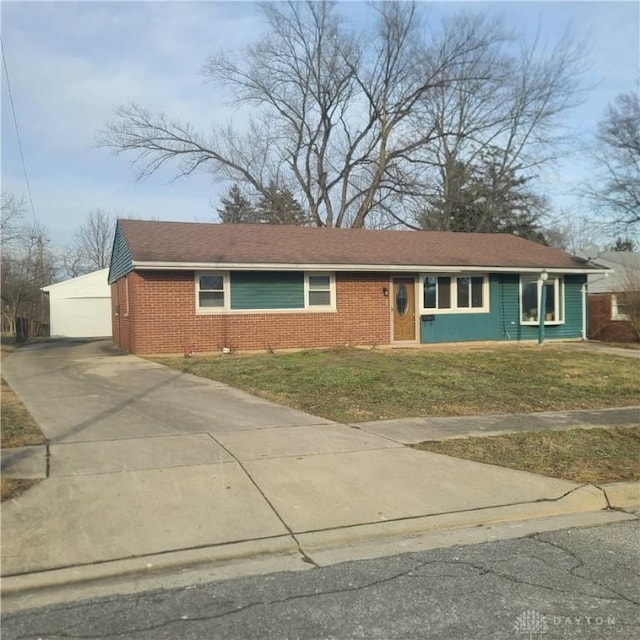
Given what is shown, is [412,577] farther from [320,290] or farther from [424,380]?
[320,290]

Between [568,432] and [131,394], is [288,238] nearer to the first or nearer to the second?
[131,394]

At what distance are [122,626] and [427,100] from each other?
3528cm

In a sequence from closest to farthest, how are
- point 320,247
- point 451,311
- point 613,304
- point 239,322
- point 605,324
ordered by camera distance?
point 239,322, point 320,247, point 451,311, point 613,304, point 605,324

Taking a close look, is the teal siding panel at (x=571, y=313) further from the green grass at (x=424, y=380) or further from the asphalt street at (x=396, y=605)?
the asphalt street at (x=396, y=605)

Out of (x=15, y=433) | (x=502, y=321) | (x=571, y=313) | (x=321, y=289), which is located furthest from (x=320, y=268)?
(x=15, y=433)

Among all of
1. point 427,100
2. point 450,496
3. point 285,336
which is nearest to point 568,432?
point 450,496

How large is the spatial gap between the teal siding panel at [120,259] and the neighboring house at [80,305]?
14.0 metres

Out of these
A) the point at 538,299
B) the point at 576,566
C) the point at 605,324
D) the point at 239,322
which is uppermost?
the point at 538,299

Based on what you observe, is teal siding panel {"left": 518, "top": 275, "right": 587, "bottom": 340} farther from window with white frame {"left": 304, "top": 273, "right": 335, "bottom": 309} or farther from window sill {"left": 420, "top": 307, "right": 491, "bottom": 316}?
window with white frame {"left": 304, "top": 273, "right": 335, "bottom": 309}

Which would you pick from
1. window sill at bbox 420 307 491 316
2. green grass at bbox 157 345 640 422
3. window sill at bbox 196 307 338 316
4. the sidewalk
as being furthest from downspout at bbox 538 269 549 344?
the sidewalk

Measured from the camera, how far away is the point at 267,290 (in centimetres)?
1734

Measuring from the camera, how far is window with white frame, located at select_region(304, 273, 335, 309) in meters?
17.9

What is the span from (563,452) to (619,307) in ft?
64.9

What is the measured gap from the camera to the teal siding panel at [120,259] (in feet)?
57.9
